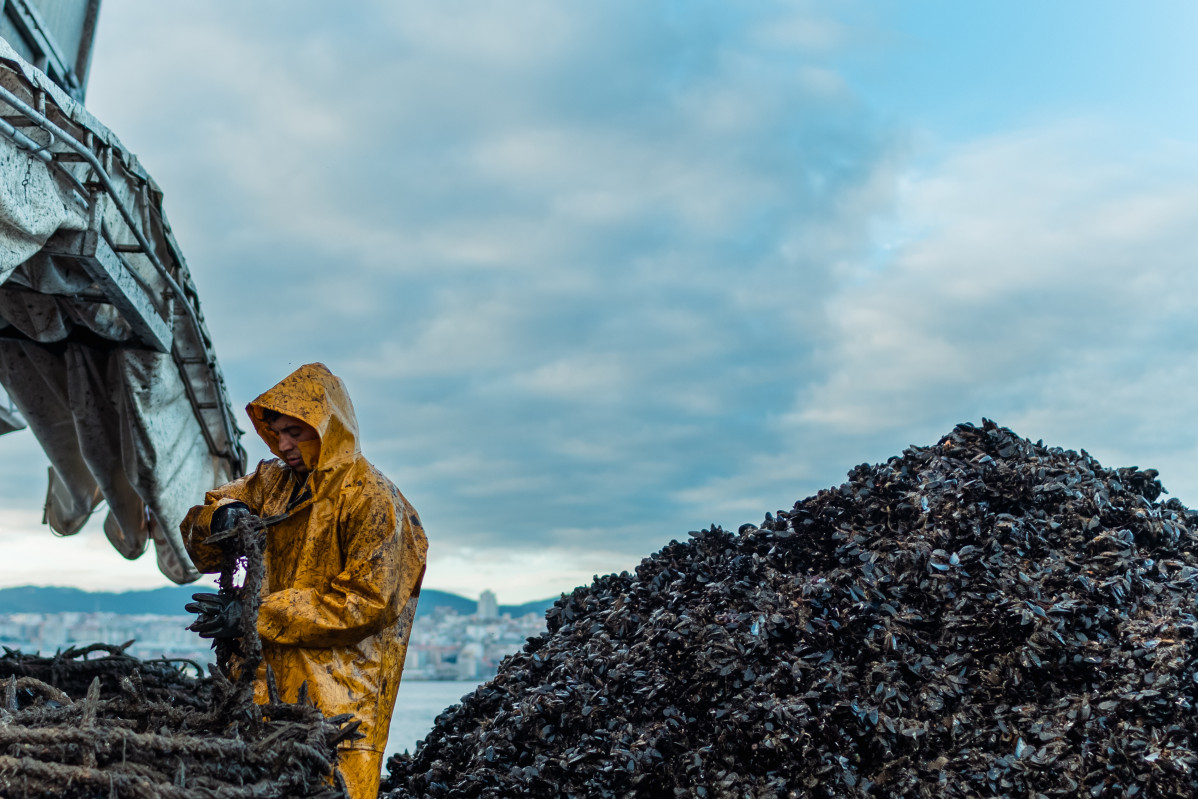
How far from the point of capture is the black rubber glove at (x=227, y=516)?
3787 mm

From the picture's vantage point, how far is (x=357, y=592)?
3760mm

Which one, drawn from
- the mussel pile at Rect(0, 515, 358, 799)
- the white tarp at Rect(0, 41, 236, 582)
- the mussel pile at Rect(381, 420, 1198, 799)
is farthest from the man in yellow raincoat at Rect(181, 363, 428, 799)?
the white tarp at Rect(0, 41, 236, 582)

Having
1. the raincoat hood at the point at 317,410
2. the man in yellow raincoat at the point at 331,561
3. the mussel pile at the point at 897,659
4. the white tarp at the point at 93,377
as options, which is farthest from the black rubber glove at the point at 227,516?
the white tarp at the point at 93,377

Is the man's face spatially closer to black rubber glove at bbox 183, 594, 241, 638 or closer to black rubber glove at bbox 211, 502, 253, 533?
black rubber glove at bbox 211, 502, 253, 533

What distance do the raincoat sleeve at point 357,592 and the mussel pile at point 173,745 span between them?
6.3 inches

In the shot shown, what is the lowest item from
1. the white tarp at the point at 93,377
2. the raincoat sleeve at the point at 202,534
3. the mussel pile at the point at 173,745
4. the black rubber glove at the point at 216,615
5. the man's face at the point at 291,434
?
the mussel pile at the point at 173,745

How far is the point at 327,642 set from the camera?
3734mm

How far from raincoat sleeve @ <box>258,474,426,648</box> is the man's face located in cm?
35

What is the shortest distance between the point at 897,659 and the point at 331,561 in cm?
241

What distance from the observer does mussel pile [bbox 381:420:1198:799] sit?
12.6 feet

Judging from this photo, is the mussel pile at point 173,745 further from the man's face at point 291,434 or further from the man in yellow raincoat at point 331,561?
the man's face at point 291,434

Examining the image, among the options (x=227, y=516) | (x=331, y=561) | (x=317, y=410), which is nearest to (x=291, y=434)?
(x=317, y=410)

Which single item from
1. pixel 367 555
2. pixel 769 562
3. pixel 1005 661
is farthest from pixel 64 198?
pixel 1005 661

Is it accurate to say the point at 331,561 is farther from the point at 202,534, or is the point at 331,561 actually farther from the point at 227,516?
the point at 202,534
